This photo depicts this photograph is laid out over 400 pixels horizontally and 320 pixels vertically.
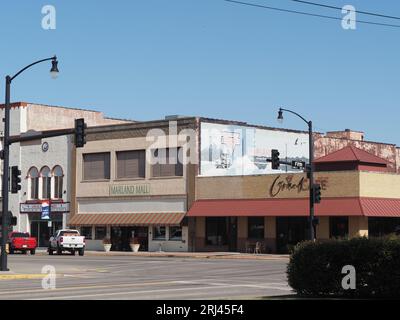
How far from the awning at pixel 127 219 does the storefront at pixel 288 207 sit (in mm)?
1721

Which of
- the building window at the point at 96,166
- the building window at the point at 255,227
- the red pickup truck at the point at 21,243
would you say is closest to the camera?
the building window at the point at 255,227

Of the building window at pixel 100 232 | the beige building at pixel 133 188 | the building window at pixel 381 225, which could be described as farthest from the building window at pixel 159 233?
the building window at pixel 381 225

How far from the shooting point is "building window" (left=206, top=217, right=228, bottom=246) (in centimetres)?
5931

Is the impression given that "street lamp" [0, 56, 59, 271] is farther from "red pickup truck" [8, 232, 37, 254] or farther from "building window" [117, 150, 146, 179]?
"building window" [117, 150, 146, 179]

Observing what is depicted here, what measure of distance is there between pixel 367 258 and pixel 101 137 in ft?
167

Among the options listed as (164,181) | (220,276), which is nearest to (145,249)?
(164,181)

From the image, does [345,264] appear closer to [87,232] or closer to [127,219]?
[127,219]

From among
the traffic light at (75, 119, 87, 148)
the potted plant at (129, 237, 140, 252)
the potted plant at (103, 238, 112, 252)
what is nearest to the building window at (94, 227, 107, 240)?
the potted plant at (103, 238, 112, 252)

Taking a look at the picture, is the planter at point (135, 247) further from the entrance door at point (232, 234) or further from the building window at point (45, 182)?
the building window at point (45, 182)

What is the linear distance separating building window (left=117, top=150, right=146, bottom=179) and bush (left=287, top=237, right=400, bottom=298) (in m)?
45.8

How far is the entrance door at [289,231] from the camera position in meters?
55.1

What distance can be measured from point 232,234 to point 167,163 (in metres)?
7.96

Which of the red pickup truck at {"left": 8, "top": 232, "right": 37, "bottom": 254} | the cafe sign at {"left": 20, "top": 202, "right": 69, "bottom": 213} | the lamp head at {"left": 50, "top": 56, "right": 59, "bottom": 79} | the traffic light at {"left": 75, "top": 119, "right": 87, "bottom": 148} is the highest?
the lamp head at {"left": 50, "top": 56, "right": 59, "bottom": 79}
